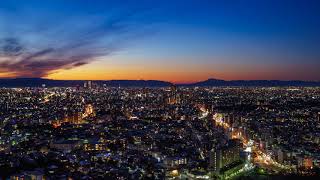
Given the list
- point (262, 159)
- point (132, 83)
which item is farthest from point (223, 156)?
point (132, 83)

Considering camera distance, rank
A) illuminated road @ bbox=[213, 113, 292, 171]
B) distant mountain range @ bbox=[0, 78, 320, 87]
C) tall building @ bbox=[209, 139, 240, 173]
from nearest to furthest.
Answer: tall building @ bbox=[209, 139, 240, 173] → illuminated road @ bbox=[213, 113, 292, 171] → distant mountain range @ bbox=[0, 78, 320, 87]

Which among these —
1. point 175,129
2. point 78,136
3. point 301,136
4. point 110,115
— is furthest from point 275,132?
point 110,115

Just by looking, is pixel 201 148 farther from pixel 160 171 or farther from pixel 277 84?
pixel 277 84

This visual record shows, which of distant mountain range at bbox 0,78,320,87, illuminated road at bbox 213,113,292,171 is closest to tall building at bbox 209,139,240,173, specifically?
illuminated road at bbox 213,113,292,171

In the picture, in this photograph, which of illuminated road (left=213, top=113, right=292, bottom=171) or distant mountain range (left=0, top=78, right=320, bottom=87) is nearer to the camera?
illuminated road (left=213, top=113, right=292, bottom=171)

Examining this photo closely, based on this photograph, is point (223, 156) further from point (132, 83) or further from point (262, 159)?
point (132, 83)

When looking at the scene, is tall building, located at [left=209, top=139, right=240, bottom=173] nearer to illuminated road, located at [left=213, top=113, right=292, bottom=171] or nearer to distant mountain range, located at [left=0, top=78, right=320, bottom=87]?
illuminated road, located at [left=213, top=113, right=292, bottom=171]

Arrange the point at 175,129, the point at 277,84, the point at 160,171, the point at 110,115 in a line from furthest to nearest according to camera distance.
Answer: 1. the point at 277,84
2. the point at 110,115
3. the point at 175,129
4. the point at 160,171

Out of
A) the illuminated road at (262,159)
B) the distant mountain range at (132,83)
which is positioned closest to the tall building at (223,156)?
the illuminated road at (262,159)
